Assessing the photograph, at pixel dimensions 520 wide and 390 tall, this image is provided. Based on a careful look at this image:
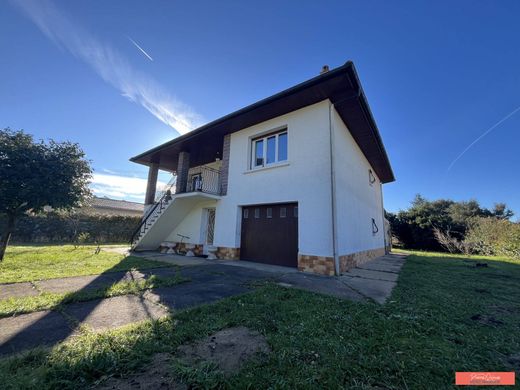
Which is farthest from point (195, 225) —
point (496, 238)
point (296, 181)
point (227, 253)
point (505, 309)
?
point (496, 238)

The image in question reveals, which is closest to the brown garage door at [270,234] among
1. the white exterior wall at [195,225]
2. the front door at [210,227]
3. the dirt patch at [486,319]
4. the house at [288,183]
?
the house at [288,183]

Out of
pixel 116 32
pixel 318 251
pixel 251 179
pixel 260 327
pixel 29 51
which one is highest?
pixel 116 32

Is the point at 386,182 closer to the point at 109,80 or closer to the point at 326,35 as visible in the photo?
the point at 326,35

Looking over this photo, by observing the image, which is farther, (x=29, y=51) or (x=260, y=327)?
(x=29, y=51)

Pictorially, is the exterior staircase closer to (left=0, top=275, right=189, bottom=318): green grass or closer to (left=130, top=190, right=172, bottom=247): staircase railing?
(left=130, top=190, right=172, bottom=247): staircase railing

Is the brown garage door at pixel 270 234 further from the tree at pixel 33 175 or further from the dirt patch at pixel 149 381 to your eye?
the tree at pixel 33 175

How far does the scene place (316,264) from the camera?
6.19 m

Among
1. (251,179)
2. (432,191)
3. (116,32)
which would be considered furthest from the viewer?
(432,191)

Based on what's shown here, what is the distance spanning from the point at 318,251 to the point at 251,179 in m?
3.69

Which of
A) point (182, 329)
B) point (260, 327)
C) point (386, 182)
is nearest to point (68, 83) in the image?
point (182, 329)

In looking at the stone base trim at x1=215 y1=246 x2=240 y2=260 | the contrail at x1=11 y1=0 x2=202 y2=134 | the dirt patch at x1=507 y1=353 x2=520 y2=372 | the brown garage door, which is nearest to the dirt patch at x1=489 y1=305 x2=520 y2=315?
the dirt patch at x1=507 y1=353 x2=520 y2=372

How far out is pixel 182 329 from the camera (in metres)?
2.37

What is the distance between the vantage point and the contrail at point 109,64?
229 inches

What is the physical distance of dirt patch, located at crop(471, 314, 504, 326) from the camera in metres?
2.87
